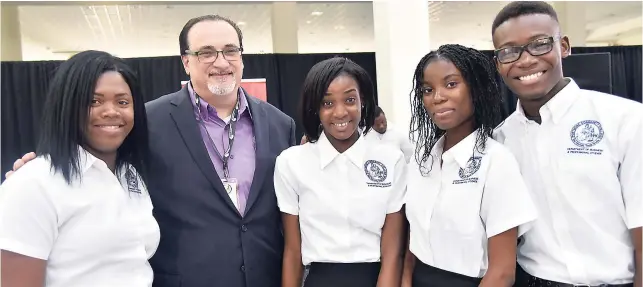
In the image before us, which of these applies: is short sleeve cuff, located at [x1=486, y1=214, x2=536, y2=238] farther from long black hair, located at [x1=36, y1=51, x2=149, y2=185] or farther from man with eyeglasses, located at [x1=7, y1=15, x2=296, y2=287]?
long black hair, located at [x1=36, y1=51, x2=149, y2=185]

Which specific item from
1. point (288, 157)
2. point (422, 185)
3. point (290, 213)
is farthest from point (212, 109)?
point (422, 185)

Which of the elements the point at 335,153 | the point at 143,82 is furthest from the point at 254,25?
the point at 335,153

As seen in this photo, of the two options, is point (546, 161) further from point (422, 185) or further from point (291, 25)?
point (291, 25)

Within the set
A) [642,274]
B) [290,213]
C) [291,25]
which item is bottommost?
[642,274]

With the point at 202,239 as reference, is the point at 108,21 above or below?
above

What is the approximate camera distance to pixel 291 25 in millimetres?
7918

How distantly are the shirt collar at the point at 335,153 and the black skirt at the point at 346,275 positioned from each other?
0.35 meters

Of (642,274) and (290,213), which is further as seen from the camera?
(290,213)

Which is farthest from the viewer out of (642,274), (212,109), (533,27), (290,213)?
(212,109)

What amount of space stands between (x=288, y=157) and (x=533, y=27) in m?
0.93

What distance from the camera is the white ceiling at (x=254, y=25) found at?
7.23 meters

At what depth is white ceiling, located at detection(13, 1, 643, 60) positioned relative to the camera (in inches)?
285

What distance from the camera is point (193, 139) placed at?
186 centimetres

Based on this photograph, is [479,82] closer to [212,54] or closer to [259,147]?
[259,147]
